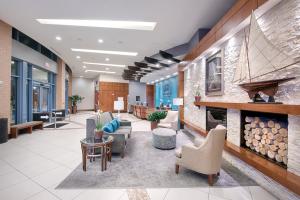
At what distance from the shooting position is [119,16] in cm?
432

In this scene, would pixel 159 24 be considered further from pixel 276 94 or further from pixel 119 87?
pixel 119 87

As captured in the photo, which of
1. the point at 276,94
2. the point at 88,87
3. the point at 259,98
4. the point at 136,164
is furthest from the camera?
the point at 88,87

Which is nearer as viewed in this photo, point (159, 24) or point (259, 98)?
point (259, 98)

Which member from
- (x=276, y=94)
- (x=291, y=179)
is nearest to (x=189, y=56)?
(x=276, y=94)

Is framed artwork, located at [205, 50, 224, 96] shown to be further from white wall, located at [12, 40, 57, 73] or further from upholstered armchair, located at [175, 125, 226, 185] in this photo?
white wall, located at [12, 40, 57, 73]

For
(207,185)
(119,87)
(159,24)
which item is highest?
(159,24)

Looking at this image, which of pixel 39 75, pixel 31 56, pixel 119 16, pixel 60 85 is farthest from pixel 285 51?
pixel 60 85

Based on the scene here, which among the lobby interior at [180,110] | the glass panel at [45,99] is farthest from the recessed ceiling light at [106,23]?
the glass panel at [45,99]

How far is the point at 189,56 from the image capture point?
5.78 meters

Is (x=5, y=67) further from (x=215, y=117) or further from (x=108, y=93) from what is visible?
(x=108, y=93)

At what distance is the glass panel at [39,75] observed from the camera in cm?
790

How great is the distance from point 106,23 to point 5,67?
364 centimetres

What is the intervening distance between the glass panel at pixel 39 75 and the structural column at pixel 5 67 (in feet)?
8.31

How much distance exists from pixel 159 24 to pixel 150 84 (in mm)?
11320
